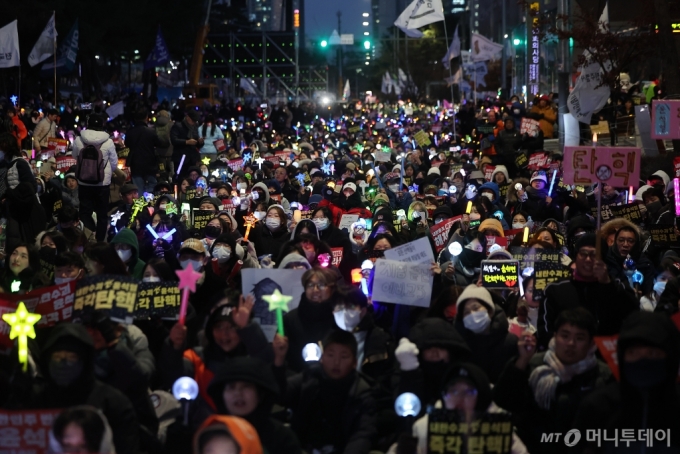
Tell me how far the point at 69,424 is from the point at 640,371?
2.79 m

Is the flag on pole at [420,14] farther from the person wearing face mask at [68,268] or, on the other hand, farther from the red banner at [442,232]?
the person wearing face mask at [68,268]

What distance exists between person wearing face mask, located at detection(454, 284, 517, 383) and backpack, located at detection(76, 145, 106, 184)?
834cm

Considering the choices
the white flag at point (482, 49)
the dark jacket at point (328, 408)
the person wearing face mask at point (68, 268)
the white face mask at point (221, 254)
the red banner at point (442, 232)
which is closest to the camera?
the dark jacket at point (328, 408)

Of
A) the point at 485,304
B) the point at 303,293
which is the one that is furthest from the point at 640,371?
the point at 303,293

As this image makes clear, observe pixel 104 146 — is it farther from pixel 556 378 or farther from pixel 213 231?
pixel 556 378

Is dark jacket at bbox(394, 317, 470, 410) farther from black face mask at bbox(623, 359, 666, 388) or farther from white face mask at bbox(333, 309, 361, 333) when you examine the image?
black face mask at bbox(623, 359, 666, 388)

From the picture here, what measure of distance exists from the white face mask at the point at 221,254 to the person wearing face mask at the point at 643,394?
4583 millimetres

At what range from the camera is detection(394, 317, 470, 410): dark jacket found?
21.2 ft

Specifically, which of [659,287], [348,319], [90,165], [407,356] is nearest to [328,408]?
[407,356]

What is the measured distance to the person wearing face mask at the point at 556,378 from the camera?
6.20 meters

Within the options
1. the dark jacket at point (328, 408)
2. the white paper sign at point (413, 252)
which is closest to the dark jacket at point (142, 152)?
the white paper sign at point (413, 252)

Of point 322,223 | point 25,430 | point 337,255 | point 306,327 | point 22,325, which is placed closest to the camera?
point 25,430

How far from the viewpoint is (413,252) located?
922 cm

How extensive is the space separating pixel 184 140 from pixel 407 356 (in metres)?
13.6
